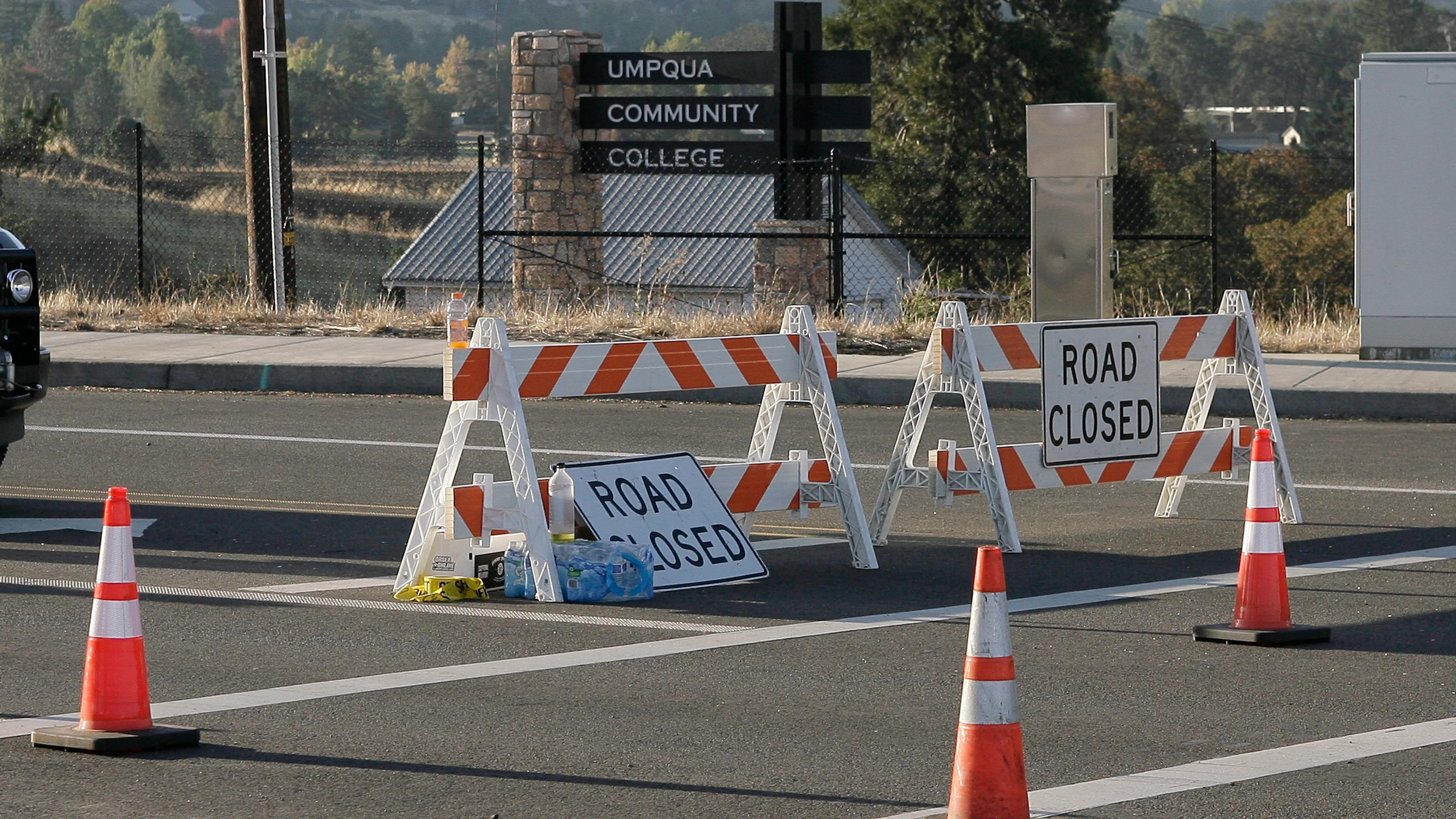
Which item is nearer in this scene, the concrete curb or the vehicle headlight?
the vehicle headlight

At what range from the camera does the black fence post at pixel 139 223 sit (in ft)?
68.2

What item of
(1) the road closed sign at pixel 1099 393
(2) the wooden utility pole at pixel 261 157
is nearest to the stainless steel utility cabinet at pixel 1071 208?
(1) the road closed sign at pixel 1099 393

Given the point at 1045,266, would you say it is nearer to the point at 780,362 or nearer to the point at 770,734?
the point at 780,362

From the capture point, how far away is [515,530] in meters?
7.90

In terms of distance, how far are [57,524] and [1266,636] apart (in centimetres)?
592

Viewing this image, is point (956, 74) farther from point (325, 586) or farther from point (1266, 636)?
point (1266, 636)

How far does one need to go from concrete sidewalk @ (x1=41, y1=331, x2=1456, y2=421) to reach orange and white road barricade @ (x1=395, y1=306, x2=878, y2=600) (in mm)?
5373

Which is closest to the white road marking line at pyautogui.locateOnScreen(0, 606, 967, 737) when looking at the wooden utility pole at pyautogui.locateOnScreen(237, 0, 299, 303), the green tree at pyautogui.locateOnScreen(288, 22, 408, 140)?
the wooden utility pole at pyautogui.locateOnScreen(237, 0, 299, 303)

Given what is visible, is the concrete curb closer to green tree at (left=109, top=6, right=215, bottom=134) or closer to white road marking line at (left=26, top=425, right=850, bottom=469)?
white road marking line at (left=26, top=425, right=850, bottom=469)

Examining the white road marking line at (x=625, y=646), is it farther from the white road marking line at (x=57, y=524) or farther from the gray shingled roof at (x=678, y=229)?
the gray shingled roof at (x=678, y=229)

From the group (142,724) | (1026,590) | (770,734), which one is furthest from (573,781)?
(1026,590)

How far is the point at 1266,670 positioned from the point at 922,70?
129 feet

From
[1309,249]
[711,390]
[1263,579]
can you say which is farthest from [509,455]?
[1309,249]

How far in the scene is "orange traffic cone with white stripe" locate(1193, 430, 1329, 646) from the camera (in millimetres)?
6965
